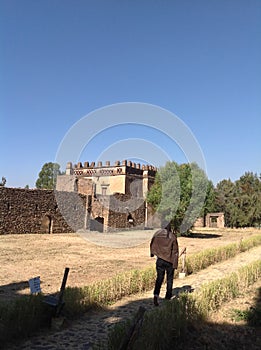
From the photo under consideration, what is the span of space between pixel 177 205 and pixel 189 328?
711 inches

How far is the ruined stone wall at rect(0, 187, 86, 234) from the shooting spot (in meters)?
20.4

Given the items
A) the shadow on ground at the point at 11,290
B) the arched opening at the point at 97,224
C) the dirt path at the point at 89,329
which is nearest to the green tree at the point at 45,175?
the arched opening at the point at 97,224

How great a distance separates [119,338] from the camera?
3.58 meters

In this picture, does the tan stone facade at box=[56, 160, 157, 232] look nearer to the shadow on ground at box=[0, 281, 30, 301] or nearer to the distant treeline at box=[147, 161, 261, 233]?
the distant treeline at box=[147, 161, 261, 233]

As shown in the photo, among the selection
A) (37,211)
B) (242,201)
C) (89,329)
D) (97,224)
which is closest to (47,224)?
(37,211)

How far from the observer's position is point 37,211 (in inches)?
870

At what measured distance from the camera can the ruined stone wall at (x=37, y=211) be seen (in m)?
20.4

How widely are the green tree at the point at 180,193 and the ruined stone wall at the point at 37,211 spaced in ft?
19.6

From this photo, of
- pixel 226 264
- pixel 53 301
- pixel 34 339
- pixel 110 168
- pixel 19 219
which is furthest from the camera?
pixel 110 168

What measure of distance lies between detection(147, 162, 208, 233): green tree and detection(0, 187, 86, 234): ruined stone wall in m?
5.98

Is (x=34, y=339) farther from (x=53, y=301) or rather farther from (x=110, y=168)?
(x=110, y=168)

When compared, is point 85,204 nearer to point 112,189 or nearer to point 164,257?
point 112,189

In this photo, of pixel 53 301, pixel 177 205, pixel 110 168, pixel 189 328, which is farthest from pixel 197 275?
pixel 110 168

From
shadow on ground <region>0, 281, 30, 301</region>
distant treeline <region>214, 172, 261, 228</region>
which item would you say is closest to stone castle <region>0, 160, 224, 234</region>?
distant treeline <region>214, 172, 261, 228</region>
